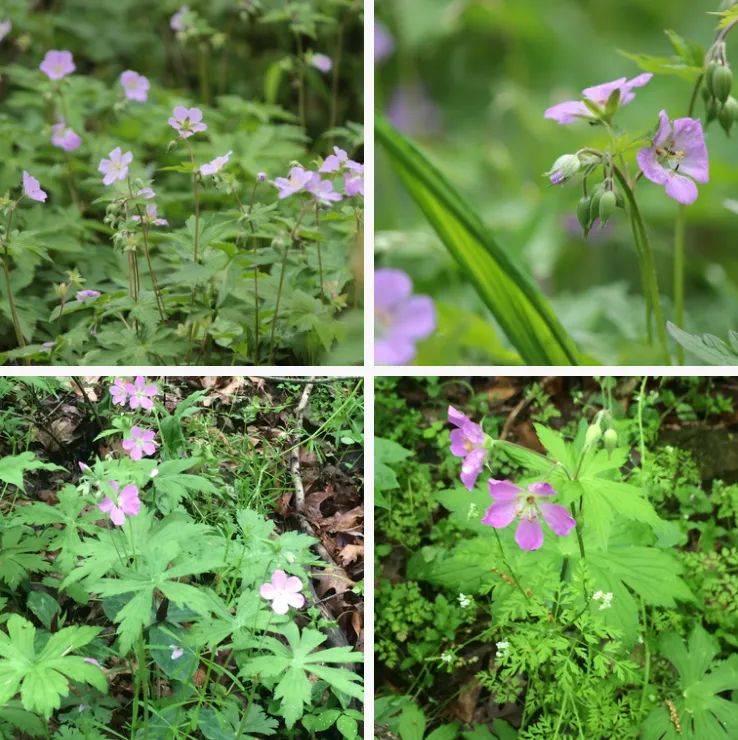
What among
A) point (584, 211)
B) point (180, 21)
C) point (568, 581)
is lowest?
point (568, 581)

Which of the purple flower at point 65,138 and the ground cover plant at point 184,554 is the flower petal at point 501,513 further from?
the purple flower at point 65,138

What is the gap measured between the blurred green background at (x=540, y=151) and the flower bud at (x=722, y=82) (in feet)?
1.57

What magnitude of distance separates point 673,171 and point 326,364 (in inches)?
23.0

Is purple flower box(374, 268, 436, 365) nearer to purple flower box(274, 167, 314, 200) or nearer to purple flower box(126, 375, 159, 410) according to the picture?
purple flower box(274, 167, 314, 200)

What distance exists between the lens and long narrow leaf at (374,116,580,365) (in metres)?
1.18

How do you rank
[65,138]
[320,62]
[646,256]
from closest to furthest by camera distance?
[646,256]
[65,138]
[320,62]

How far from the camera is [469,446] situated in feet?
4.02

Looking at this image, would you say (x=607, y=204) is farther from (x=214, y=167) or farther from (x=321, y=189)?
(x=214, y=167)

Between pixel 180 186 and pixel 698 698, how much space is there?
1.38 metres

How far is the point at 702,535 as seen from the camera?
4.76 feet

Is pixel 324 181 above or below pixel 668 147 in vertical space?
below

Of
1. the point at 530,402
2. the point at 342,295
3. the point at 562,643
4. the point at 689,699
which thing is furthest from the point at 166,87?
the point at 689,699

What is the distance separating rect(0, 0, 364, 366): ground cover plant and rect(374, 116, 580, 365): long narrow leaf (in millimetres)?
118

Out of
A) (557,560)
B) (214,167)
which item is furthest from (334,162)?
(557,560)
